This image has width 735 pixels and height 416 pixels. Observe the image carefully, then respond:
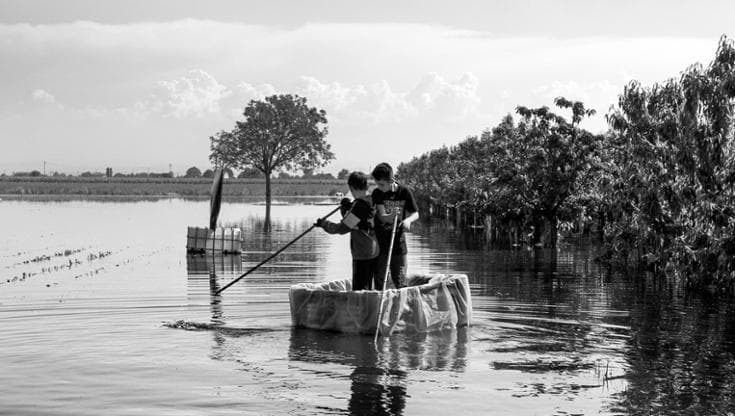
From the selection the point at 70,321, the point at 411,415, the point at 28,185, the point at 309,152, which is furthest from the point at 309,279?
the point at 28,185

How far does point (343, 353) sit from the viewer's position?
46.7 feet

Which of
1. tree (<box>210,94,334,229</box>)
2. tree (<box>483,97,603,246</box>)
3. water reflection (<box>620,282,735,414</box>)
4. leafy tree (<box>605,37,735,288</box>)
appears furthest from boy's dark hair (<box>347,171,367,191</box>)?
tree (<box>210,94,334,229</box>)

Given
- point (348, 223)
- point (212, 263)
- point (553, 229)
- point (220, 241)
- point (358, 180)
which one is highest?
point (358, 180)

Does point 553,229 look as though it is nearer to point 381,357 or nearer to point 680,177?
point 680,177

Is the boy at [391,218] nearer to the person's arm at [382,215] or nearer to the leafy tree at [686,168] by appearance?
the person's arm at [382,215]

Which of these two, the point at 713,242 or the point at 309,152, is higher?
the point at 309,152

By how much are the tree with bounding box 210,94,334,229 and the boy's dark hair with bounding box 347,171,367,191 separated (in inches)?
2878

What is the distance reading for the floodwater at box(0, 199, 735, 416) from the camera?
11359 mm

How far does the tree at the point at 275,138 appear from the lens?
88875 millimetres

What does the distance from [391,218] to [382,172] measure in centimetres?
102

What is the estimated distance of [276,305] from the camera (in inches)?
794

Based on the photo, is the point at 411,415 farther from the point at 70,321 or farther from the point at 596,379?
the point at 70,321

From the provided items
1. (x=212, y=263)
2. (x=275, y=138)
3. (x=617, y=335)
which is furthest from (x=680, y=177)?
(x=275, y=138)

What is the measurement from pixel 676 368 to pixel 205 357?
6655mm
